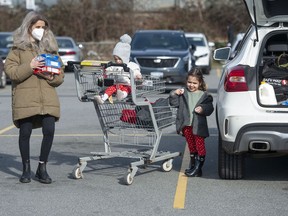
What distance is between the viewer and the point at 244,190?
8570 mm

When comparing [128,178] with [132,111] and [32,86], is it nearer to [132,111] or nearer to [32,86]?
[132,111]

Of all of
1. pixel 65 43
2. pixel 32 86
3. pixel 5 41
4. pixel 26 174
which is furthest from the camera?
pixel 65 43

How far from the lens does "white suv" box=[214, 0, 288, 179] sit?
8297mm

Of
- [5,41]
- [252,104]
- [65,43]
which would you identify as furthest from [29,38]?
[65,43]

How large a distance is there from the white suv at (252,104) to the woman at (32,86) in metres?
1.70

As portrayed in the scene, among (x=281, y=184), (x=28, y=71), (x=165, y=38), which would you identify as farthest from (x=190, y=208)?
(x=165, y=38)

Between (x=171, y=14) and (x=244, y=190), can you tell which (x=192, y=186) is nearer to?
(x=244, y=190)

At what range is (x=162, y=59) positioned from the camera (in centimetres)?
2175

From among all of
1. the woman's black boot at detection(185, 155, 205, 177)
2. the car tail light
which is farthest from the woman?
the car tail light

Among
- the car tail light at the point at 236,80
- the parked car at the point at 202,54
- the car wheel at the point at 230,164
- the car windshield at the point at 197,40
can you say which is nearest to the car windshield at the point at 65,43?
the car windshield at the point at 197,40

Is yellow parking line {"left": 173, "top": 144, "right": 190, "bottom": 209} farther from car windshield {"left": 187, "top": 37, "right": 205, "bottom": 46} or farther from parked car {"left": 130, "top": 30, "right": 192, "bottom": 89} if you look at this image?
car windshield {"left": 187, "top": 37, "right": 205, "bottom": 46}

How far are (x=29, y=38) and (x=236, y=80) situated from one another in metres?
2.11

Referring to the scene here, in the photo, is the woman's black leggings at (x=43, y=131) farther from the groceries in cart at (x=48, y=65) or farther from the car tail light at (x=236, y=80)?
the car tail light at (x=236, y=80)

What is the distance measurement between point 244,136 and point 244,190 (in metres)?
0.58
